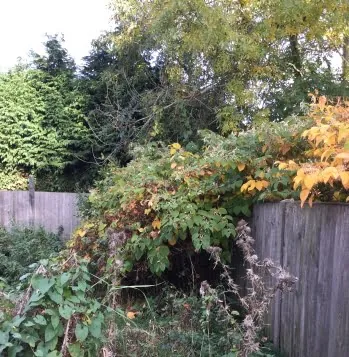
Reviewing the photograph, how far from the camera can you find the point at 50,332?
2729 mm

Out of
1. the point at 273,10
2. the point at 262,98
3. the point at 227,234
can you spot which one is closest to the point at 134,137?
the point at 262,98

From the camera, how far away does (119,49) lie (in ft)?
36.9

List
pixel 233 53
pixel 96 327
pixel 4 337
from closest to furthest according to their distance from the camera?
pixel 4 337
pixel 96 327
pixel 233 53

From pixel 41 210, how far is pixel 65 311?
8897 mm

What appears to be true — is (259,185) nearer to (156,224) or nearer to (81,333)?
(156,224)

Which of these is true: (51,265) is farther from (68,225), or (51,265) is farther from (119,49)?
(119,49)

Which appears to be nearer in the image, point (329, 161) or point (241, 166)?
point (329, 161)

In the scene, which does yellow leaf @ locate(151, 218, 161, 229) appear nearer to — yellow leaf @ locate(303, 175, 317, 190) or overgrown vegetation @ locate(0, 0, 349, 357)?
overgrown vegetation @ locate(0, 0, 349, 357)

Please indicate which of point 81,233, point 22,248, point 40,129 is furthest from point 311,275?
point 40,129

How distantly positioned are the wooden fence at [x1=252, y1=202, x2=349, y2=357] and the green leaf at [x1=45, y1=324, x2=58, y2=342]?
5.89 ft

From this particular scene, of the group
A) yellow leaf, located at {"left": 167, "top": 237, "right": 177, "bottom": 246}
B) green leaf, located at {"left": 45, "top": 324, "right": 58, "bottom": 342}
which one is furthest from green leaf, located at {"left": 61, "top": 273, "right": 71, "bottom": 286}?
yellow leaf, located at {"left": 167, "top": 237, "right": 177, "bottom": 246}

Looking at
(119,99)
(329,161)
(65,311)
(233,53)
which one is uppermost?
(233,53)

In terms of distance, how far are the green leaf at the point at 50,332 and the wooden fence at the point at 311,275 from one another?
70.7 inches

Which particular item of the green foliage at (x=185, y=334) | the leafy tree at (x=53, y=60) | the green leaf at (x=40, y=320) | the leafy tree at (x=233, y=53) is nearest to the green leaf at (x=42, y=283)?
the green leaf at (x=40, y=320)
